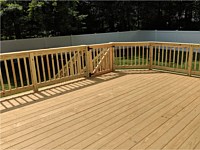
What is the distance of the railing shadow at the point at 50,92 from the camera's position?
11.4ft

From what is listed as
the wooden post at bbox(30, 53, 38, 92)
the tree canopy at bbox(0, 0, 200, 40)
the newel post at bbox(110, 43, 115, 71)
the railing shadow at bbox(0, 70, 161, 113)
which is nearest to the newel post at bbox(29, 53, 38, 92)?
the wooden post at bbox(30, 53, 38, 92)

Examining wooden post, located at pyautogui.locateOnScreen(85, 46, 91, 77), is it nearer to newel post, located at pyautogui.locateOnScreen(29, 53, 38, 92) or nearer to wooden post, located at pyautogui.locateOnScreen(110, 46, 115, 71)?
wooden post, located at pyautogui.locateOnScreen(110, 46, 115, 71)

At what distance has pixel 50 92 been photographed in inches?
157

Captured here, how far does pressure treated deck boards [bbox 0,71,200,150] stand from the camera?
7.58ft

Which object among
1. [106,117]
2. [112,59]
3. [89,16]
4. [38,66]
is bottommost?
[106,117]

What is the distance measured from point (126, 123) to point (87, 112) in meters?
0.67

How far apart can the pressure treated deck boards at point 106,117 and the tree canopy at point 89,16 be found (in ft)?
22.8

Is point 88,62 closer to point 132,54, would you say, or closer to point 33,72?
point 33,72

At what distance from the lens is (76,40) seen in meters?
11.1

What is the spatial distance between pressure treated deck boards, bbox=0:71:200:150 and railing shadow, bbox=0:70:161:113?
0.06 feet

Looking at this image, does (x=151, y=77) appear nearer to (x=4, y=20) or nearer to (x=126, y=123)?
(x=126, y=123)

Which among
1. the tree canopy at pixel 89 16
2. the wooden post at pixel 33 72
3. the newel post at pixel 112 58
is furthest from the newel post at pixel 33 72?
the tree canopy at pixel 89 16

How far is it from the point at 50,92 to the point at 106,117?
1.57 meters

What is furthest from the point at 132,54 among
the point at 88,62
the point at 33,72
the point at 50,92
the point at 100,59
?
the point at 33,72
